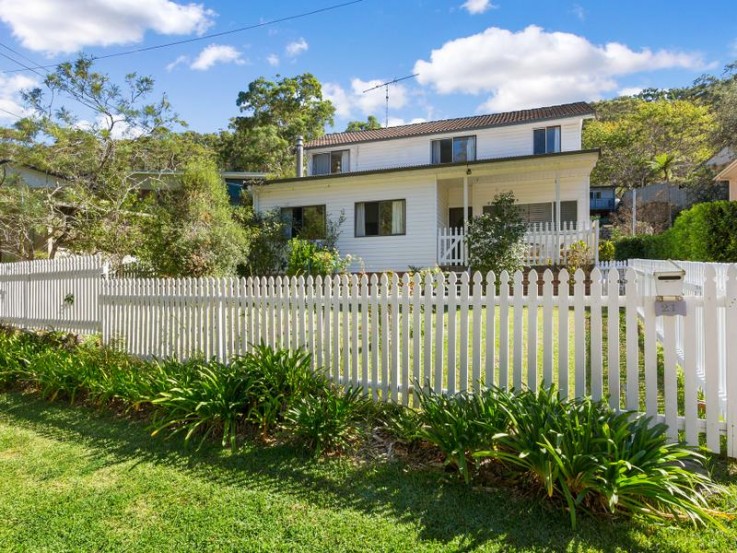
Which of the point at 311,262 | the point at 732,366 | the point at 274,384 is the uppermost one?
the point at 311,262

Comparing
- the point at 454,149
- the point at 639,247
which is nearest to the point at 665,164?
the point at 639,247

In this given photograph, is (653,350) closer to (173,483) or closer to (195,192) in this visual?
(173,483)

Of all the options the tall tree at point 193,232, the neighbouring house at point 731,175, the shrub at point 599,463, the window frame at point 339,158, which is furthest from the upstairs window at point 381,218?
the shrub at point 599,463

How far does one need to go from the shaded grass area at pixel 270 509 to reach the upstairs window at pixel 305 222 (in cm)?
1279

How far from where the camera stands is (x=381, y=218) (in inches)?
636

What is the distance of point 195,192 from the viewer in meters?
11.7

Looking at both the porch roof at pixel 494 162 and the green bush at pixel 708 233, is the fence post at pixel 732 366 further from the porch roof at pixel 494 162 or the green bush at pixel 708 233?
the porch roof at pixel 494 162

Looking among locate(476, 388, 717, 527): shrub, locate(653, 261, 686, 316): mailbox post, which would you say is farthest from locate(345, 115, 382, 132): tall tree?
locate(476, 388, 717, 527): shrub

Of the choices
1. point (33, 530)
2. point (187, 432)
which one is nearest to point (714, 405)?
point (187, 432)

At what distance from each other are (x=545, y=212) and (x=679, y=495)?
630 inches

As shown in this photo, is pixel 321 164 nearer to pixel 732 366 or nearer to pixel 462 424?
pixel 462 424

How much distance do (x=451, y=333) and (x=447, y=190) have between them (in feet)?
46.5

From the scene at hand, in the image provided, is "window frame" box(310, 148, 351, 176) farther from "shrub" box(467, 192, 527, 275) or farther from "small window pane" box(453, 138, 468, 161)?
"shrub" box(467, 192, 527, 275)

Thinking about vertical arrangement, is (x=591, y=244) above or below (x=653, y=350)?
above
